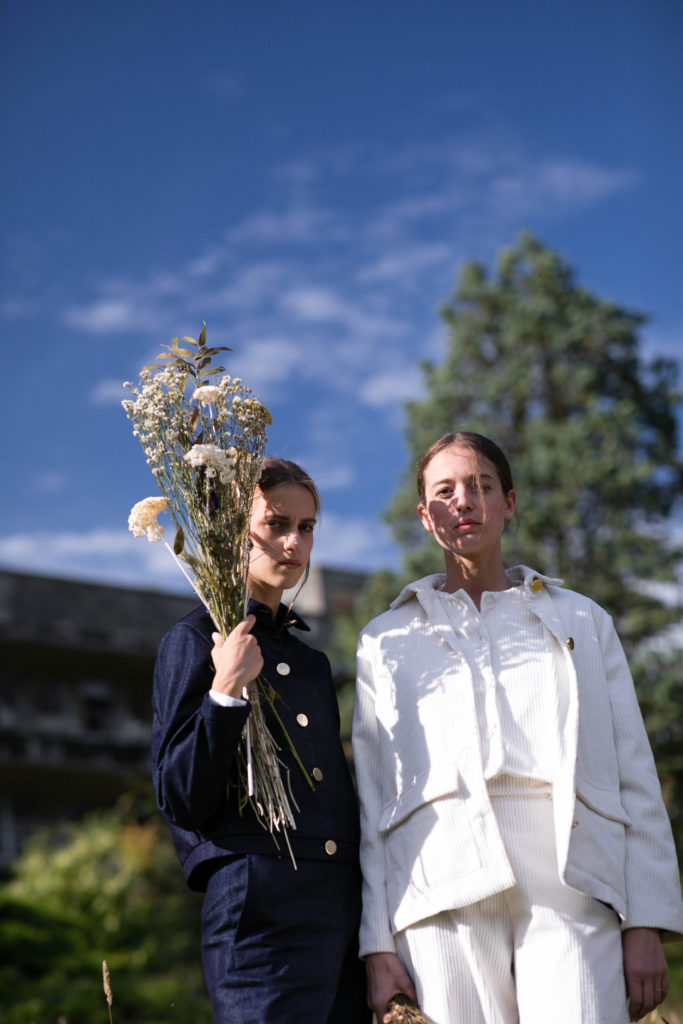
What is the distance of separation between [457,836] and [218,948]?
2.25 feet

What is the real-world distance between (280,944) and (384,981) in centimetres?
29

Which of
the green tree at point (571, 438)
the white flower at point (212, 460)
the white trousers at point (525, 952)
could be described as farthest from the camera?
the green tree at point (571, 438)

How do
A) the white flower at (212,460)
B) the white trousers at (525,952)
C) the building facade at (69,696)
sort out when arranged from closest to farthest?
1. the white trousers at (525,952)
2. the white flower at (212,460)
3. the building facade at (69,696)

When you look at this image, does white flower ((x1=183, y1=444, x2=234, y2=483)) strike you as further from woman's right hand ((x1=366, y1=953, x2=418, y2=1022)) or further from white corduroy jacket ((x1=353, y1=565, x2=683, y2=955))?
woman's right hand ((x1=366, y1=953, x2=418, y2=1022))

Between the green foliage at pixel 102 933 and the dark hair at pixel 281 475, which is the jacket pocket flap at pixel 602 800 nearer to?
the dark hair at pixel 281 475

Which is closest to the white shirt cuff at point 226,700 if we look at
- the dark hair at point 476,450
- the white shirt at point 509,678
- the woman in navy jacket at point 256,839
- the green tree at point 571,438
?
the woman in navy jacket at point 256,839

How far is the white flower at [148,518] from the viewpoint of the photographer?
3.21 metres

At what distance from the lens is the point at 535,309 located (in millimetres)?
16062

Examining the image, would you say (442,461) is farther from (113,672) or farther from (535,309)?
(113,672)

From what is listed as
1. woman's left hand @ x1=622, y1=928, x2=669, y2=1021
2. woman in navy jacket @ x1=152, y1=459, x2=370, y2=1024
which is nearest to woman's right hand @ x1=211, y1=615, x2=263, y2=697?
woman in navy jacket @ x1=152, y1=459, x2=370, y2=1024

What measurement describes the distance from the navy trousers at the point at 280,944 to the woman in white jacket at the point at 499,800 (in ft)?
0.30

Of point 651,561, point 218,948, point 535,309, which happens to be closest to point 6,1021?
point 218,948

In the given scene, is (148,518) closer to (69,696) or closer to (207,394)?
(207,394)

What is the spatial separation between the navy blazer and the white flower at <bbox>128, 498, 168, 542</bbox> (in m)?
0.27
